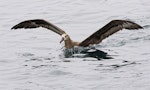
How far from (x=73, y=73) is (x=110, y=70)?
1.03 m

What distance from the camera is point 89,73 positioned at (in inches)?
567

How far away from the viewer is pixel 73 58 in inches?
645

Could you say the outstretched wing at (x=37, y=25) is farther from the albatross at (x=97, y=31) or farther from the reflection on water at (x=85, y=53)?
the reflection on water at (x=85, y=53)

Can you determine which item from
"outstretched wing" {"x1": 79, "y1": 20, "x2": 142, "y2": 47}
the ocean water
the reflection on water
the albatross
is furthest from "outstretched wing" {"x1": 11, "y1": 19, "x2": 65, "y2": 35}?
"outstretched wing" {"x1": 79, "y1": 20, "x2": 142, "y2": 47}

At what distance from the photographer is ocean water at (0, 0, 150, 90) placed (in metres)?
13.6

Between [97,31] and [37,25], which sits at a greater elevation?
[37,25]

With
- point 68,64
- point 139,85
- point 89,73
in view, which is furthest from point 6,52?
point 139,85

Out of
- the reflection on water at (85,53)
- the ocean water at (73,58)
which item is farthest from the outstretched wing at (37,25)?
the reflection on water at (85,53)

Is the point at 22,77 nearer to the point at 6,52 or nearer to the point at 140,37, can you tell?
the point at 6,52

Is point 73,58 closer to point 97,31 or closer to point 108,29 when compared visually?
point 97,31

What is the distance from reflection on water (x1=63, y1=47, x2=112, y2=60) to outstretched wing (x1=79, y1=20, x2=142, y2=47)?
20cm

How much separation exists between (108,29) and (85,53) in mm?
1094

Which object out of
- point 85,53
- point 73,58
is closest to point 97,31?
point 85,53

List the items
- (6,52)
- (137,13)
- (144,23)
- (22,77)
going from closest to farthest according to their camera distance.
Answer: (22,77) < (6,52) < (144,23) < (137,13)
